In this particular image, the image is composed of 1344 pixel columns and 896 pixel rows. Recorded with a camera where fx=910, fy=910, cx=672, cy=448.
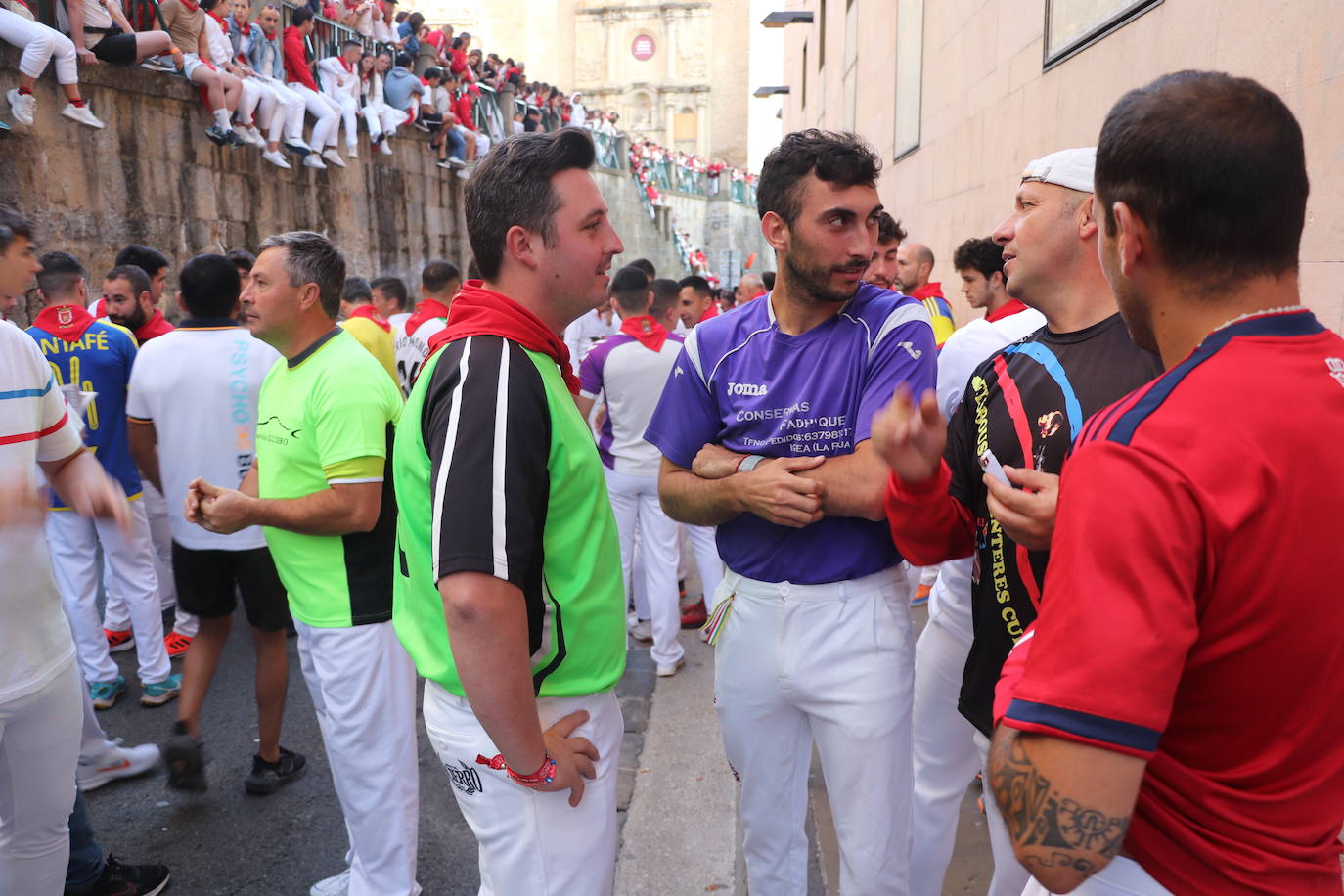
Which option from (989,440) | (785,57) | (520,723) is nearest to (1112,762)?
(520,723)

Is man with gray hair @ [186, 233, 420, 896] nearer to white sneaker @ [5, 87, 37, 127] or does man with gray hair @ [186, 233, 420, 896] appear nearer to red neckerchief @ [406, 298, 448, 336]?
red neckerchief @ [406, 298, 448, 336]

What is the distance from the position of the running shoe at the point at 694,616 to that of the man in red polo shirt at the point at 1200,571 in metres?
5.05

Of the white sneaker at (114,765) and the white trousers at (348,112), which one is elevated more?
the white trousers at (348,112)

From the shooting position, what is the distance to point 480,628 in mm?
1665

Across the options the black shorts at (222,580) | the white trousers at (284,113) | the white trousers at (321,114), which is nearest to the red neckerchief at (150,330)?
the black shorts at (222,580)

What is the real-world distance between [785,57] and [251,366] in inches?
1136

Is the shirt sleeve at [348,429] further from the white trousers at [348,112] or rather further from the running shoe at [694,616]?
the white trousers at [348,112]

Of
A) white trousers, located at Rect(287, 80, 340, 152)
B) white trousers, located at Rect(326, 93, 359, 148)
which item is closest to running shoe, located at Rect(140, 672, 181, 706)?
white trousers, located at Rect(287, 80, 340, 152)

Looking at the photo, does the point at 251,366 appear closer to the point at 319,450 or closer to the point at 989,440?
the point at 319,450

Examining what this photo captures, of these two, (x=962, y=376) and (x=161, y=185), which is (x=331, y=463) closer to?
(x=962, y=376)

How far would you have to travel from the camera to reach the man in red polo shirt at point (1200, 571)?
103 cm

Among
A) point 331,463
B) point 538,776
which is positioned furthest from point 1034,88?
point 538,776

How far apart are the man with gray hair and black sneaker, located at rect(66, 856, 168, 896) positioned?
2.45 ft

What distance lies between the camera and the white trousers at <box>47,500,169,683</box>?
4.74m
